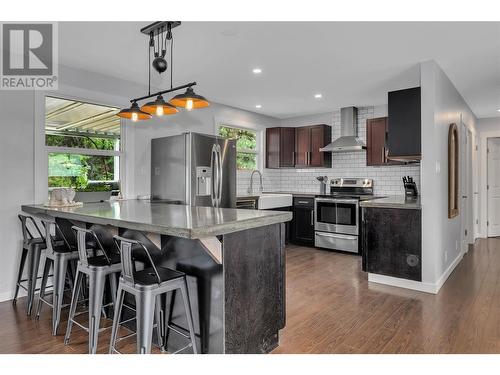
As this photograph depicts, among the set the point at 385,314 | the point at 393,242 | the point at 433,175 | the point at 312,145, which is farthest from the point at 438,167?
the point at 312,145

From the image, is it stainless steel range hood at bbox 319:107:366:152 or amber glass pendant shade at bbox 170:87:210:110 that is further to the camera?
stainless steel range hood at bbox 319:107:366:152

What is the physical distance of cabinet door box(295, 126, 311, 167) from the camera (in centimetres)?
641

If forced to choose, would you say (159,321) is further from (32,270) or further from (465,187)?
(465,187)

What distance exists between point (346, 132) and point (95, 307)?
4890 mm

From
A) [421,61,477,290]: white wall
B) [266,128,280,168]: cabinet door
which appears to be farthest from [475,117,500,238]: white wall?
[266,128,280,168]: cabinet door

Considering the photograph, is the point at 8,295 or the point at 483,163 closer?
the point at 8,295

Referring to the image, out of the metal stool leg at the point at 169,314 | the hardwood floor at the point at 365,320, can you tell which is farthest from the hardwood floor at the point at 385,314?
the metal stool leg at the point at 169,314

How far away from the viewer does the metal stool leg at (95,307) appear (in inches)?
89.1

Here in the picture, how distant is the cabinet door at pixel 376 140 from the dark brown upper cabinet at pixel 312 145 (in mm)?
790

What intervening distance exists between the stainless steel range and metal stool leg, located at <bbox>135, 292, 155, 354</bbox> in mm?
3996

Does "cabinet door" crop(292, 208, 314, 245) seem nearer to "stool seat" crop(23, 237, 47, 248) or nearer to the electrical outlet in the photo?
the electrical outlet

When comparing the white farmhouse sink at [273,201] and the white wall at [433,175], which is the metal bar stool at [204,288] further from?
the white farmhouse sink at [273,201]

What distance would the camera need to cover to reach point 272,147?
670 centimetres

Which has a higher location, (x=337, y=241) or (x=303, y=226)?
(x=303, y=226)
